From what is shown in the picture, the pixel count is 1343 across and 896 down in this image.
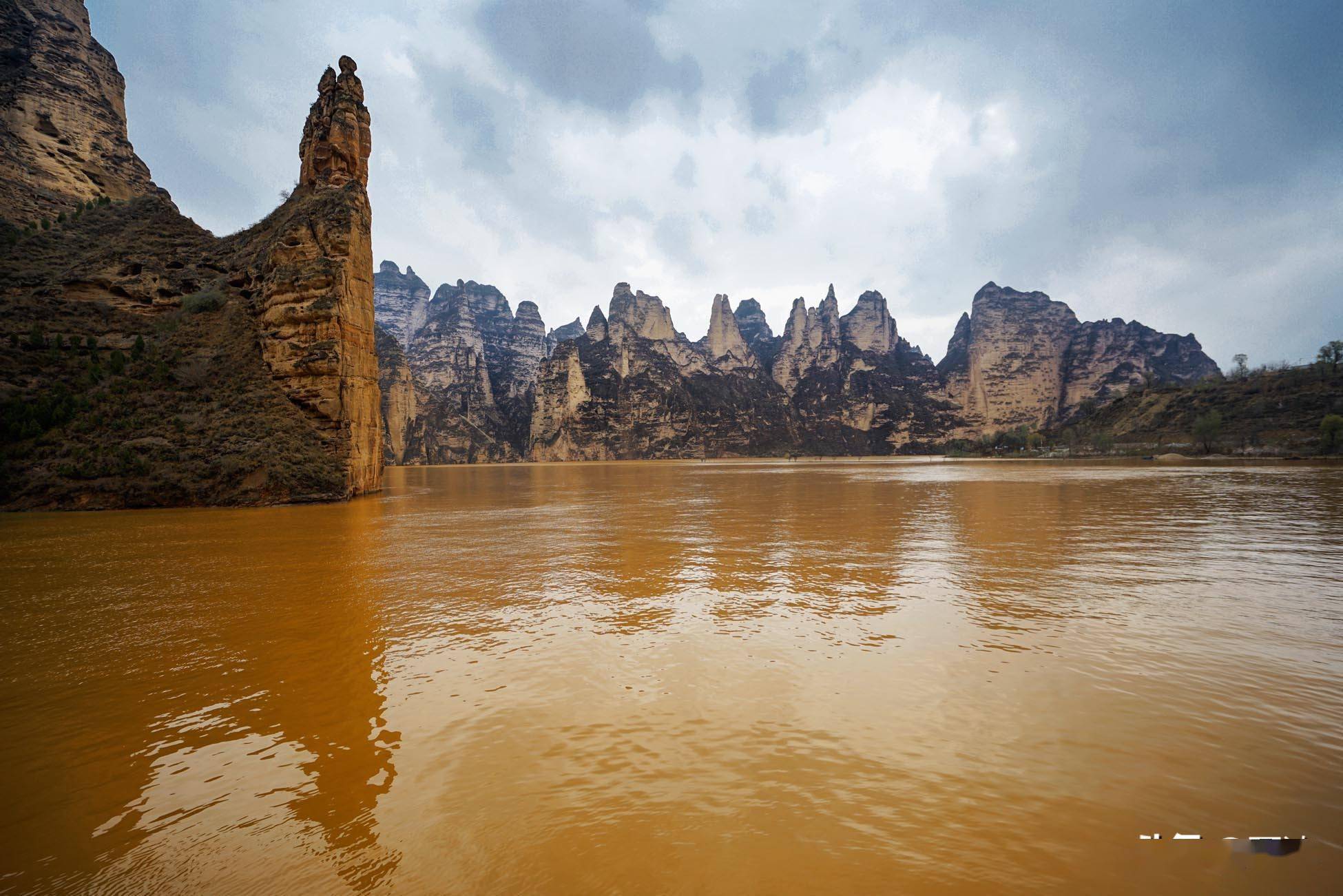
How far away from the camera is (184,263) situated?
33844 mm

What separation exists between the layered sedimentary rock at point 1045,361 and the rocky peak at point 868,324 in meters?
28.1

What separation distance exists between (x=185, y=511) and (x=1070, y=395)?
7132 inches

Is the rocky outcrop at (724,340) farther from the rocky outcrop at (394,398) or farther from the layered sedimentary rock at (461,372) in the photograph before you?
the rocky outcrop at (394,398)

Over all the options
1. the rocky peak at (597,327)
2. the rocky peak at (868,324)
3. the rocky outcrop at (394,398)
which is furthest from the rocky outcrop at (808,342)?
the rocky outcrop at (394,398)

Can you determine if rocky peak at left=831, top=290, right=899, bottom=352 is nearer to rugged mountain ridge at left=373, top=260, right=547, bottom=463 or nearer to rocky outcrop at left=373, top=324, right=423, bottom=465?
rugged mountain ridge at left=373, top=260, right=547, bottom=463

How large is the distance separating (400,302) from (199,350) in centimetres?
17384

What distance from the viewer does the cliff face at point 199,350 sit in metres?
23.8

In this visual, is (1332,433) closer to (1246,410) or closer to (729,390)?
(1246,410)

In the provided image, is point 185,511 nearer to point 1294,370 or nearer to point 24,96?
point 24,96

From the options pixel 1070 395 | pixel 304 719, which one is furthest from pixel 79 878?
pixel 1070 395

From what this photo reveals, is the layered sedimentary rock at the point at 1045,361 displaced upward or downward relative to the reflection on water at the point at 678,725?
upward

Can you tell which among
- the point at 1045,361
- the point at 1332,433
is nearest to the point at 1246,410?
the point at 1332,433

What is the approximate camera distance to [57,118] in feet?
128

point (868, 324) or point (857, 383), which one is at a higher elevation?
point (868, 324)
